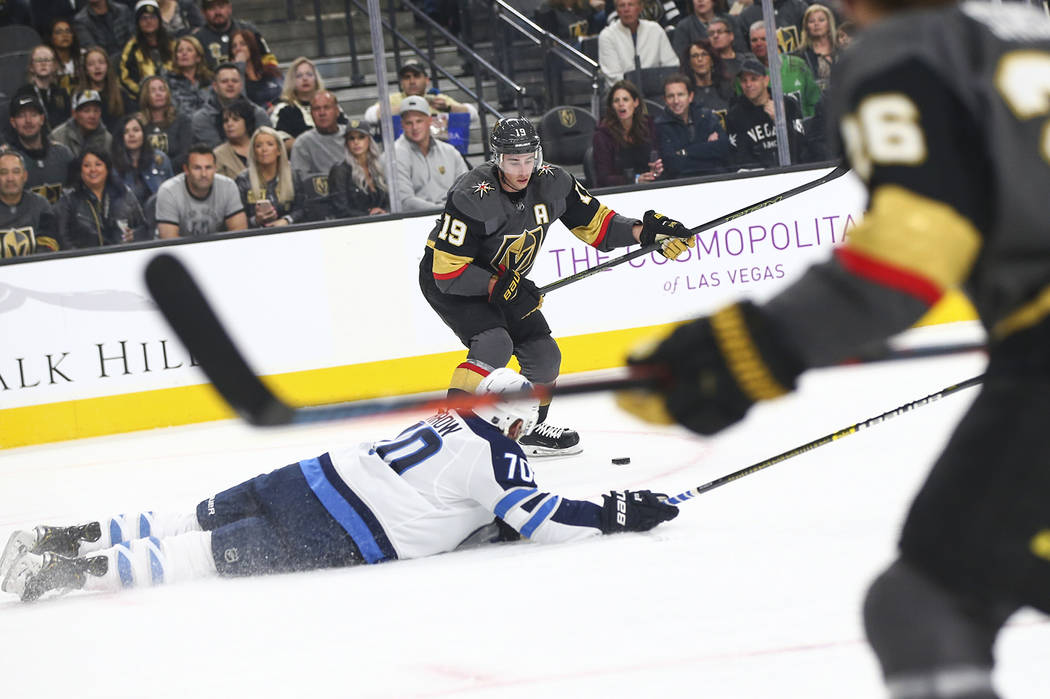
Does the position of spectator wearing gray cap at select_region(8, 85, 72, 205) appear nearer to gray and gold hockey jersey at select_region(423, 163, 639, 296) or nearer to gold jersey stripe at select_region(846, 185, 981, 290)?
gray and gold hockey jersey at select_region(423, 163, 639, 296)

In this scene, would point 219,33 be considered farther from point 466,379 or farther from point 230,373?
point 230,373

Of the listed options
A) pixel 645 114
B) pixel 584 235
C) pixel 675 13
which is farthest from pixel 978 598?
pixel 675 13

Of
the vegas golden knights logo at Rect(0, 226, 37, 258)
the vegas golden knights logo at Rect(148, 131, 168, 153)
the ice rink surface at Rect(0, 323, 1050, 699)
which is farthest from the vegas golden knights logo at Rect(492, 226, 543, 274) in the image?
the vegas golden knights logo at Rect(0, 226, 37, 258)

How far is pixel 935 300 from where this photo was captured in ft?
3.12

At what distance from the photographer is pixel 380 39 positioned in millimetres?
6562

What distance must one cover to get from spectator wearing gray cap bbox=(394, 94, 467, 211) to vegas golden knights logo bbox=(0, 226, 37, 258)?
6.22 ft

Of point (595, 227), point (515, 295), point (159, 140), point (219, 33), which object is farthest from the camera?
point (219, 33)

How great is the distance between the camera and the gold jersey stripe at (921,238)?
93 centimetres

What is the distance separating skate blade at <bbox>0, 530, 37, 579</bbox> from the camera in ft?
9.53

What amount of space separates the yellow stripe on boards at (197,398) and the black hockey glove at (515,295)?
1.41 meters

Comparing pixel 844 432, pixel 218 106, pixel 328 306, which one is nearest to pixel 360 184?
pixel 328 306

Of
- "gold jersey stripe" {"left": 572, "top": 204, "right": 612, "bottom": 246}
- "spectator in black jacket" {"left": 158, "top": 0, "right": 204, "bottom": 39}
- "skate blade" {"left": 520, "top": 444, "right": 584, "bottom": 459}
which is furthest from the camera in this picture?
"spectator in black jacket" {"left": 158, "top": 0, "right": 204, "bottom": 39}

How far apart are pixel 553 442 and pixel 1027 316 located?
12.5 ft

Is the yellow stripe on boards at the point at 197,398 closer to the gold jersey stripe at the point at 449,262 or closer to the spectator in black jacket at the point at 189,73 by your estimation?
the gold jersey stripe at the point at 449,262
